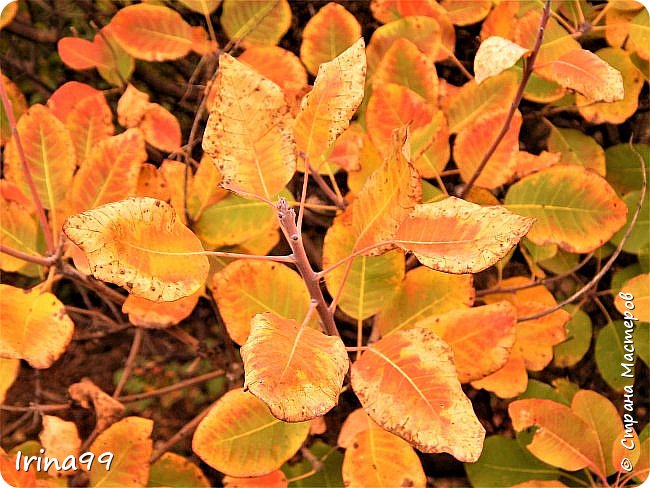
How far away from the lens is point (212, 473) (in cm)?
114

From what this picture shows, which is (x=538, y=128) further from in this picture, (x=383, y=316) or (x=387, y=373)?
(x=387, y=373)

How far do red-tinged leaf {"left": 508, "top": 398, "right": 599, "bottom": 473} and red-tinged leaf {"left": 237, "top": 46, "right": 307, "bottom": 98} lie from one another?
62 cm

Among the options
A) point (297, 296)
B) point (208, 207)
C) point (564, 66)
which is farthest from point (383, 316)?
point (564, 66)

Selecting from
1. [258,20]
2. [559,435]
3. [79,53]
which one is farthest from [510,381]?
[79,53]

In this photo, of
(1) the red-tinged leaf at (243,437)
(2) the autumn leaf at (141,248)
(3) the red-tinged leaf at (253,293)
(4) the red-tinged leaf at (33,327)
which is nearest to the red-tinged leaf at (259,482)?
(1) the red-tinged leaf at (243,437)

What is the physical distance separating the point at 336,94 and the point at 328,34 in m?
0.45

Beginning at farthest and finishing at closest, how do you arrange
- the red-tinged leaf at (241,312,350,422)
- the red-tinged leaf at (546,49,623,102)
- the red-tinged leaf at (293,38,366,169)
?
the red-tinged leaf at (546,49,623,102), the red-tinged leaf at (293,38,366,169), the red-tinged leaf at (241,312,350,422)

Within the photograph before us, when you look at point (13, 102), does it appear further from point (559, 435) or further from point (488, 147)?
point (559, 435)

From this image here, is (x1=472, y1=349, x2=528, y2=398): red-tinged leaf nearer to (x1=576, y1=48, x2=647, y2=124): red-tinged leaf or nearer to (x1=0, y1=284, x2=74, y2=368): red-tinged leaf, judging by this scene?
(x1=576, y1=48, x2=647, y2=124): red-tinged leaf

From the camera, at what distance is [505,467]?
40.4 inches

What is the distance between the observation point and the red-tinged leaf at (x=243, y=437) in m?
0.84

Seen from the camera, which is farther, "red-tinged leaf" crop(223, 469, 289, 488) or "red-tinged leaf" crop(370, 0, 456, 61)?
"red-tinged leaf" crop(370, 0, 456, 61)

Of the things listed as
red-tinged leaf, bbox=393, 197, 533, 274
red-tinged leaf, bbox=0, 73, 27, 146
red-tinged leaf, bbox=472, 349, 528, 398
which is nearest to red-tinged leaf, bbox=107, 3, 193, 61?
red-tinged leaf, bbox=0, 73, 27, 146

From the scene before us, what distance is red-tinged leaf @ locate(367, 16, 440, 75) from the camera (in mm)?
1057
